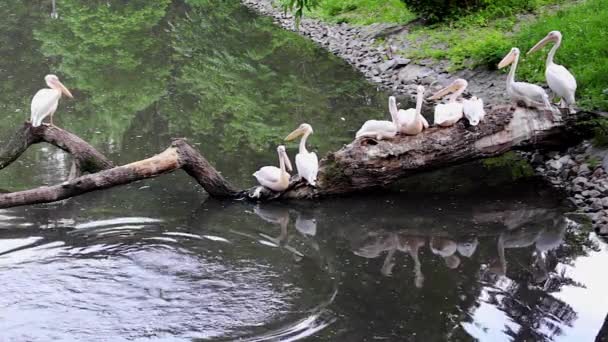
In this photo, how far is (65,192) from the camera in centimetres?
832

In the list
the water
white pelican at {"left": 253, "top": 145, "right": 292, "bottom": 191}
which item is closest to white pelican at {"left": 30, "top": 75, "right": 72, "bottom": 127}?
the water

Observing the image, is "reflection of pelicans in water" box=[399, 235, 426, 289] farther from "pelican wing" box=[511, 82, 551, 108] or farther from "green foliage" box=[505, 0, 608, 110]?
"green foliage" box=[505, 0, 608, 110]

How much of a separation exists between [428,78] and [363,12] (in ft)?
19.8

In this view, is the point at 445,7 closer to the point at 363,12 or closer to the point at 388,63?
the point at 388,63

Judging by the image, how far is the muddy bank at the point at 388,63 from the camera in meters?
13.2

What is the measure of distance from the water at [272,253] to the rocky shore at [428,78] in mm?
345

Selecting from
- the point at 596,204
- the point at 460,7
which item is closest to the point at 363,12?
the point at 460,7

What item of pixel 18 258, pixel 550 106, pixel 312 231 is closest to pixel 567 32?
pixel 550 106

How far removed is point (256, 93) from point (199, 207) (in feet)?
20.6

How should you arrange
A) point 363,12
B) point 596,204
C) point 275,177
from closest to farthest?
1. point 596,204
2. point 275,177
3. point 363,12

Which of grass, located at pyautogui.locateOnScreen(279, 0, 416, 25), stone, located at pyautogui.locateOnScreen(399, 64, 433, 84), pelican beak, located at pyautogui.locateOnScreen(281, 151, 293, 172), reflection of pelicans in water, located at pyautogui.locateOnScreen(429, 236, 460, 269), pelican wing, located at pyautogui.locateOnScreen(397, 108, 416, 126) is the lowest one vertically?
reflection of pelicans in water, located at pyautogui.locateOnScreen(429, 236, 460, 269)

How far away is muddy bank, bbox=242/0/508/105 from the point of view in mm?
13211

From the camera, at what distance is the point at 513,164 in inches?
414

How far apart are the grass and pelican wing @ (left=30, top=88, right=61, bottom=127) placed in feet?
31.9
